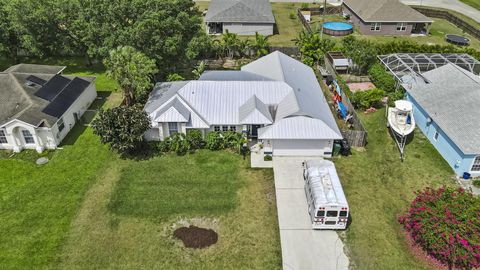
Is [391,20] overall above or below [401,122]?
above

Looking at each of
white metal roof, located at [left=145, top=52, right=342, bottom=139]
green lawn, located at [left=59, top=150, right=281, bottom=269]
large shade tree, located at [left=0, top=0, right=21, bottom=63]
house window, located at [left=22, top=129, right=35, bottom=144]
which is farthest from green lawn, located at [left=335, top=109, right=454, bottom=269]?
large shade tree, located at [left=0, top=0, right=21, bottom=63]

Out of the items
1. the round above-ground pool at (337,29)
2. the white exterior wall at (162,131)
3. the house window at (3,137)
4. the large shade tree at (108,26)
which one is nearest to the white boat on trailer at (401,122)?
the white exterior wall at (162,131)

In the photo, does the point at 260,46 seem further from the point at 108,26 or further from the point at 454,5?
the point at 454,5

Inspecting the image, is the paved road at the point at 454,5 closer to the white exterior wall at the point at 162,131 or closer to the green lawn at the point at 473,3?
the green lawn at the point at 473,3

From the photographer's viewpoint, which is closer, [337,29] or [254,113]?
[254,113]

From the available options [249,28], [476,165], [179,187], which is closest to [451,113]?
[476,165]

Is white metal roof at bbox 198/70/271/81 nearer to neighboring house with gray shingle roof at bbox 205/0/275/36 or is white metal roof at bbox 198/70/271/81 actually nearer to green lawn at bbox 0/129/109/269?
green lawn at bbox 0/129/109/269

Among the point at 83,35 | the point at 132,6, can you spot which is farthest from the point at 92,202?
the point at 83,35
